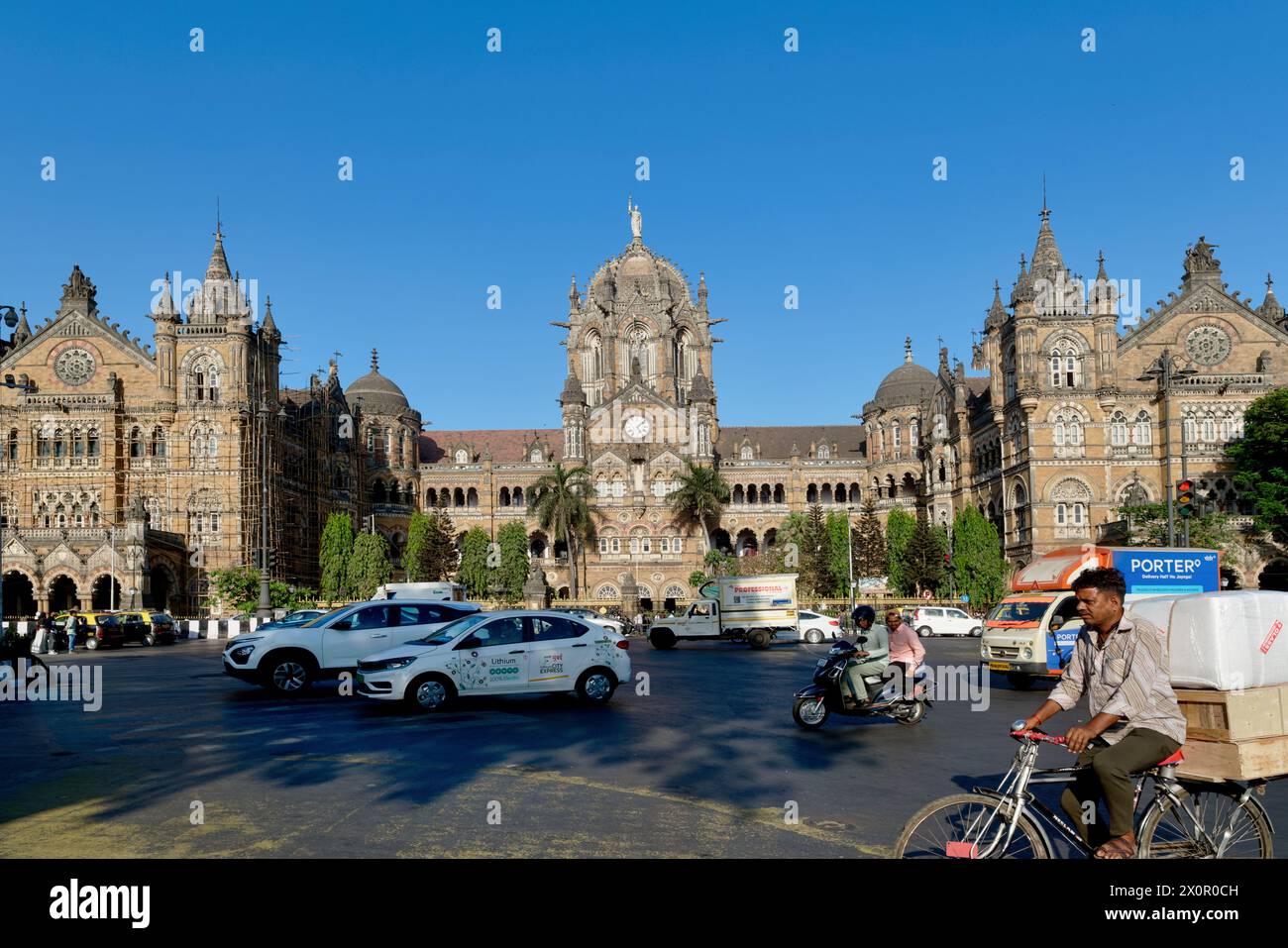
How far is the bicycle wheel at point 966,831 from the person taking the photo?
6355 mm

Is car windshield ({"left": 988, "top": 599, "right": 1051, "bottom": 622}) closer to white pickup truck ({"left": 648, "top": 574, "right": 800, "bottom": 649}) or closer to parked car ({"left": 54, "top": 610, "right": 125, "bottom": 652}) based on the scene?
white pickup truck ({"left": 648, "top": 574, "right": 800, "bottom": 649})

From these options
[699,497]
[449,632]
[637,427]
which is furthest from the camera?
[637,427]

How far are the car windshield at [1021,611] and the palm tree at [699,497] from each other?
174 ft

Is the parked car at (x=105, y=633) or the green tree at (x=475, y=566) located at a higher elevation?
the green tree at (x=475, y=566)

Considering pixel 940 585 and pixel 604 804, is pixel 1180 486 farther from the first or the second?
pixel 940 585

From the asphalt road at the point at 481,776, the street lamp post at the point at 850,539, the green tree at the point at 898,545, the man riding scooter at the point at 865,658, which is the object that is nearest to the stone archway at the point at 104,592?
the street lamp post at the point at 850,539

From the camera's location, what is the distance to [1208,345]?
65188 millimetres

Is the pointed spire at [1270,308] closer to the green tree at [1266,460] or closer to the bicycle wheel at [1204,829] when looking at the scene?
the green tree at [1266,460]

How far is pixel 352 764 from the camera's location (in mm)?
12156

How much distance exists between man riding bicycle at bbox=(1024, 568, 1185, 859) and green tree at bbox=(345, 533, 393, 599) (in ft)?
212

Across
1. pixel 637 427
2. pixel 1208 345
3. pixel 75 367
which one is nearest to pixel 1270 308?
pixel 1208 345

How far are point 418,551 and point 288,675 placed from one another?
57318 millimetres

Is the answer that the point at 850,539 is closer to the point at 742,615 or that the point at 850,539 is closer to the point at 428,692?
the point at 742,615
